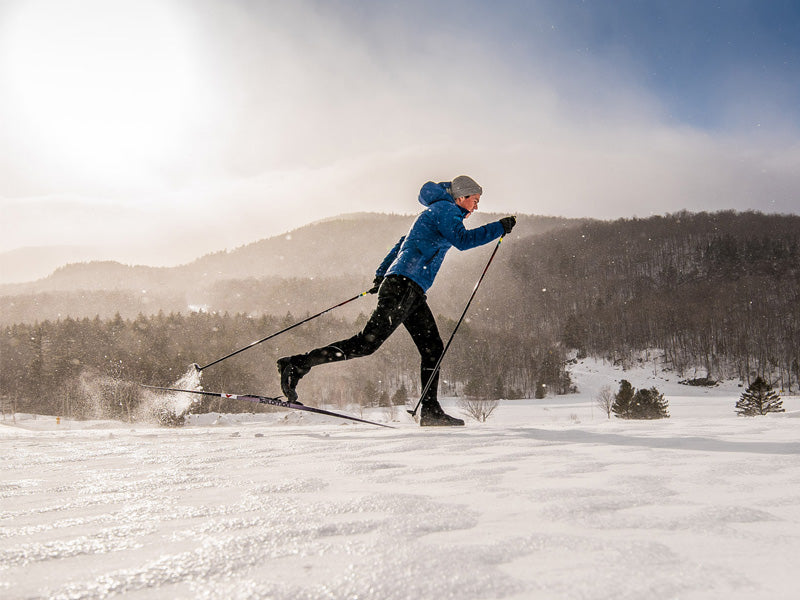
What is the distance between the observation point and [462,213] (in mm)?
4348

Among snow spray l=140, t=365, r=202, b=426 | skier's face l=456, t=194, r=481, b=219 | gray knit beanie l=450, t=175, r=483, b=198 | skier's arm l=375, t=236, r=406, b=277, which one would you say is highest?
gray knit beanie l=450, t=175, r=483, b=198

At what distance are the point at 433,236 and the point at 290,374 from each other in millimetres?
1659

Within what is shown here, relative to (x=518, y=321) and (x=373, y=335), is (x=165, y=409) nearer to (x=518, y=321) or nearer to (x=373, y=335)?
(x=373, y=335)

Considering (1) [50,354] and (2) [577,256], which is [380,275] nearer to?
(1) [50,354]

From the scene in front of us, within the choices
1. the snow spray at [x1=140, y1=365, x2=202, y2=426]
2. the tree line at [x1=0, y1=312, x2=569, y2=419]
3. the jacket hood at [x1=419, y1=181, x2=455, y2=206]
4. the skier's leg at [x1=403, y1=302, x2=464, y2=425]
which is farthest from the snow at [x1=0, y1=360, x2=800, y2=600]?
the tree line at [x1=0, y1=312, x2=569, y2=419]

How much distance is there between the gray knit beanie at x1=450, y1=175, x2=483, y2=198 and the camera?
4305mm

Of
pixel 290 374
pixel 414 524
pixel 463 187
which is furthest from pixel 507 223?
pixel 414 524

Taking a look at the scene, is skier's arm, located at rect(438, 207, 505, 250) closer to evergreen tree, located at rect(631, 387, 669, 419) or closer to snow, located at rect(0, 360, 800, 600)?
snow, located at rect(0, 360, 800, 600)

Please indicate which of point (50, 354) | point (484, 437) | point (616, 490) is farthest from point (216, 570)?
point (50, 354)

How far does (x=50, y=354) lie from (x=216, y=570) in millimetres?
78522

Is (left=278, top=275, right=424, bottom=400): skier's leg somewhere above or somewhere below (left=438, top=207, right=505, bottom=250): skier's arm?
below

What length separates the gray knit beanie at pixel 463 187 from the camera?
4305 millimetres

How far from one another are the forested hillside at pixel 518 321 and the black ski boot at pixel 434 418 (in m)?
55.8

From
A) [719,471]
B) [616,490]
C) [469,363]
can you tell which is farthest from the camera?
[469,363]
